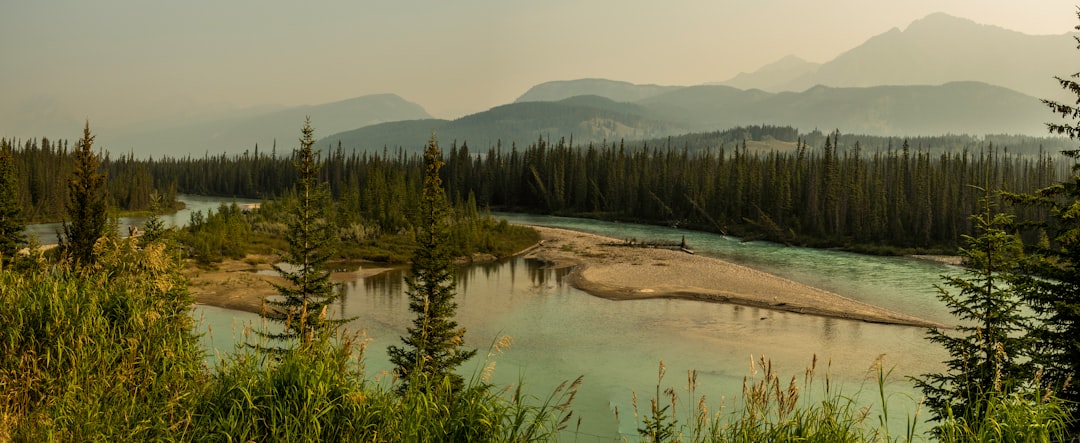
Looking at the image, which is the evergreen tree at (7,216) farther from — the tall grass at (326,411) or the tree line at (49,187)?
the tree line at (49,187)

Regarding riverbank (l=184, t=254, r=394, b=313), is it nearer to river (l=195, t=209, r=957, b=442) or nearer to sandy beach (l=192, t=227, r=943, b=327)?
sandy beach (l=192, t=227, r=943, b=327)

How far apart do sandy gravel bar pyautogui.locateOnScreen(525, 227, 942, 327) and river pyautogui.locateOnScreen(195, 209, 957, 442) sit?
1.55 meters

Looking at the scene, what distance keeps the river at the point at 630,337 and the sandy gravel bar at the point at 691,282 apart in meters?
1.55

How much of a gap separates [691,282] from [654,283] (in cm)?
284

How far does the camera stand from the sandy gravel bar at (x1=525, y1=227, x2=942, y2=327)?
38.0m

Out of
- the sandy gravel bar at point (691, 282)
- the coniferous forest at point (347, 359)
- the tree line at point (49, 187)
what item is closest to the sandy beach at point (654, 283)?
the sandy gravel bar at point (691, 282)

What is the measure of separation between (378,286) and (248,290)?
7918 millimetres

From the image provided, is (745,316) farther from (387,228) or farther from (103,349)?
(387,228)

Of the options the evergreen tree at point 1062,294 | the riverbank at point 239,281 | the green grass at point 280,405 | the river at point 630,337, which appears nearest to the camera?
the green grass at point 280,405

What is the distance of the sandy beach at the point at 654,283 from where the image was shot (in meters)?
37.0

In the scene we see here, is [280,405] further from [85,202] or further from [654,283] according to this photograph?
[654,283]

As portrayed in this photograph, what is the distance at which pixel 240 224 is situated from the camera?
60.5 metres

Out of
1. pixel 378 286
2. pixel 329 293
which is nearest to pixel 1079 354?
pixel 329 293

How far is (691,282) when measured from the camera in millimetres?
46375
